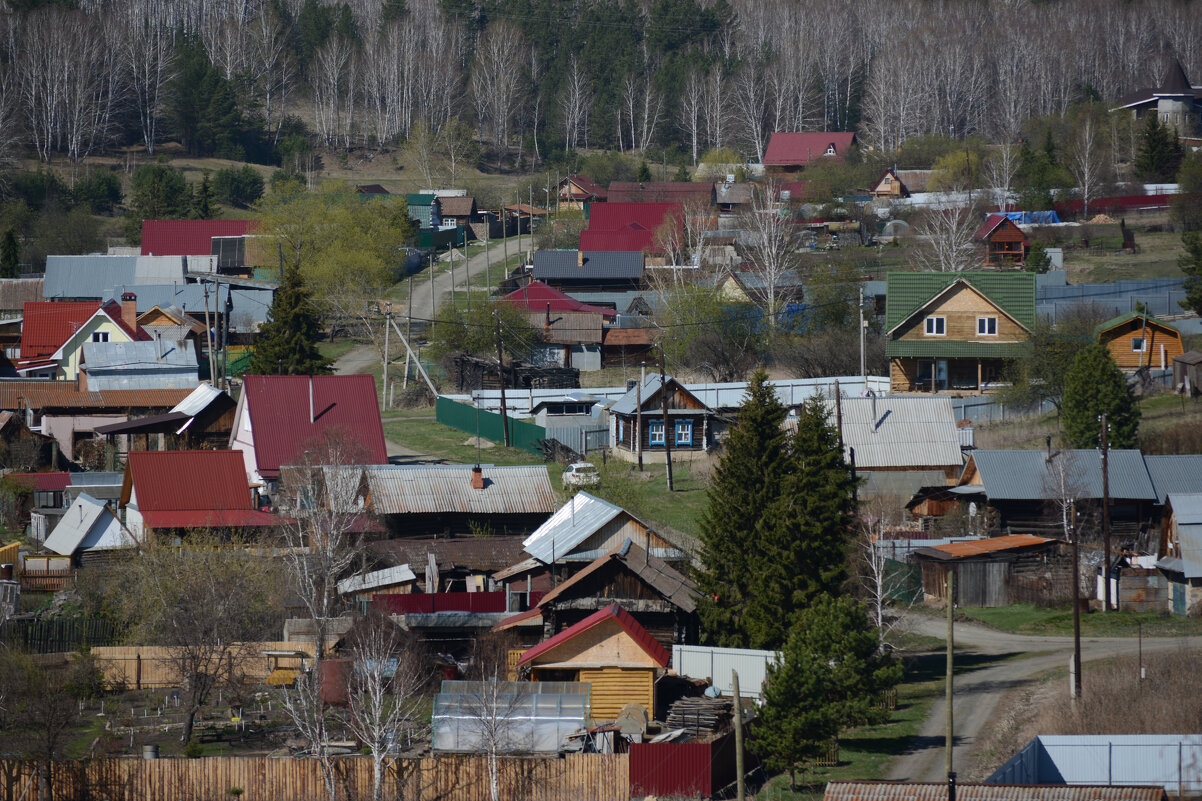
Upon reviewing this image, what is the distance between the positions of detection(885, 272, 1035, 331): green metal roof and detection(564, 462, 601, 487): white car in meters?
15.5

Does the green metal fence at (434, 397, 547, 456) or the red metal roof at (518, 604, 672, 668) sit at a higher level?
the green metal fence at (434, 397, 547, 456)

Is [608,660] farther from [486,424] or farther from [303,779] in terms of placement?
[486,424]

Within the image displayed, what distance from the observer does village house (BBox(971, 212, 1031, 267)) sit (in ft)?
221

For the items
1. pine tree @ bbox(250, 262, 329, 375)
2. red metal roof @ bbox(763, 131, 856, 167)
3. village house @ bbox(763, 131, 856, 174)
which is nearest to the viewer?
pine tree @ bbox(250, 262, 329, 375)

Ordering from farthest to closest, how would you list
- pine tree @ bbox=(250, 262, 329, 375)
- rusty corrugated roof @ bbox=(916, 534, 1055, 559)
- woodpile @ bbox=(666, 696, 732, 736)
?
pine tree @ bbox=(250, 262, 329, 375), rusty corrugated roof @ bbox=(916, 534, 1055, 559), woodpile @ bbox=(666, 696, 732, 736)

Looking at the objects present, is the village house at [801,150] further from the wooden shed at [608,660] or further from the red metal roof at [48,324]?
the wooden shed at [608,660]

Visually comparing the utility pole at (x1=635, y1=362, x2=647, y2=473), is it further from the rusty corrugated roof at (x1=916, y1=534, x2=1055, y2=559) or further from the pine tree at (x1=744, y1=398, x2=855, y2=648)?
the pine tree at (x1=744, y1=398, x2=855, y2=648)

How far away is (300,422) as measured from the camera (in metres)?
41.0

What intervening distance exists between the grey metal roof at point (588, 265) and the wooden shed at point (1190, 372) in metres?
29.7

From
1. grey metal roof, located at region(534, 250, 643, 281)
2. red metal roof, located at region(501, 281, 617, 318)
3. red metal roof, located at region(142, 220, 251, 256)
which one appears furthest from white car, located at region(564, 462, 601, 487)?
red metal roof, located at region(142, 220, 251, 256)

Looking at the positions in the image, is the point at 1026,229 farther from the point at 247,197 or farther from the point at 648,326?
the point at 247,197

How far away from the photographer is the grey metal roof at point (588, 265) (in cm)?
6975

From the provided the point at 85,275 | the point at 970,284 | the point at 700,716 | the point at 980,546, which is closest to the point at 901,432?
the point at 980,546

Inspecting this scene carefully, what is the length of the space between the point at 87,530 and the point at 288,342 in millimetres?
15853
